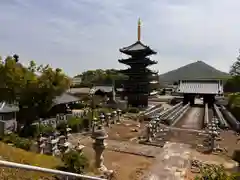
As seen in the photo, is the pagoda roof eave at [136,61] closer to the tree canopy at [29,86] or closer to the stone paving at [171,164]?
the tree canopy at [29,86]

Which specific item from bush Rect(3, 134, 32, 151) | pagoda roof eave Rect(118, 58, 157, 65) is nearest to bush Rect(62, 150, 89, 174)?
bush Rect(3, 134, 32, 151)

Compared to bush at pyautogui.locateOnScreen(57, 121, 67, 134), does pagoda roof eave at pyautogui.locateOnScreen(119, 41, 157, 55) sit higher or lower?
higher

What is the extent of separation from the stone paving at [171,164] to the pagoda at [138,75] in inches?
870

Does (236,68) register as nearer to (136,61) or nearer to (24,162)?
(136,61)

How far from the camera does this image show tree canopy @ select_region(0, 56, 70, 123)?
15.9 m

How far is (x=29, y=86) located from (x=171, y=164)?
11.5 meters

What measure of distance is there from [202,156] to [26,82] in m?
12.8

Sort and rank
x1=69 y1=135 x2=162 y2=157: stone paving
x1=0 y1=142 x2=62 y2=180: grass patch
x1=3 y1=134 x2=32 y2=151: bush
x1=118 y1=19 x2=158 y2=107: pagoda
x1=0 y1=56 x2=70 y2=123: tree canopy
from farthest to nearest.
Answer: x1=118 y1=19 x2=158 y2=107: pagoda
x1=0 y1=56 x2=70 y2=123: tree canopy
x1=69 y1=135 x2=162 y2=157: stone paving
x1=3 y1=134 x2=32 y2=151: bush
x1=0 y1=142 x2=62 y2=180: grass patch

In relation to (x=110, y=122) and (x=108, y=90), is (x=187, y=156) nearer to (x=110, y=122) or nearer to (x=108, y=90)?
(x=110, y=122)

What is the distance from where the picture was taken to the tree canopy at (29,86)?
15.9 metres

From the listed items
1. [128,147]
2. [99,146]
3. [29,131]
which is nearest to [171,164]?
[128,147]

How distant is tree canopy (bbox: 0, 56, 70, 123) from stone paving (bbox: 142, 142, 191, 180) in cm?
993

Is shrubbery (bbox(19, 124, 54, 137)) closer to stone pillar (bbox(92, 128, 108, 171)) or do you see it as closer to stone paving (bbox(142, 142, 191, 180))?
stone pillar (bbox(92, 128, 108, 171))

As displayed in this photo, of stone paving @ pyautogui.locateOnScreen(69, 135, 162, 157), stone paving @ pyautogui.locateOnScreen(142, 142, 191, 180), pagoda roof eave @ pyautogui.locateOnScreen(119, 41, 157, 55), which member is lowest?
stone paving @ pyautogui.locateOnScreen(142, 142, 191, 180)
